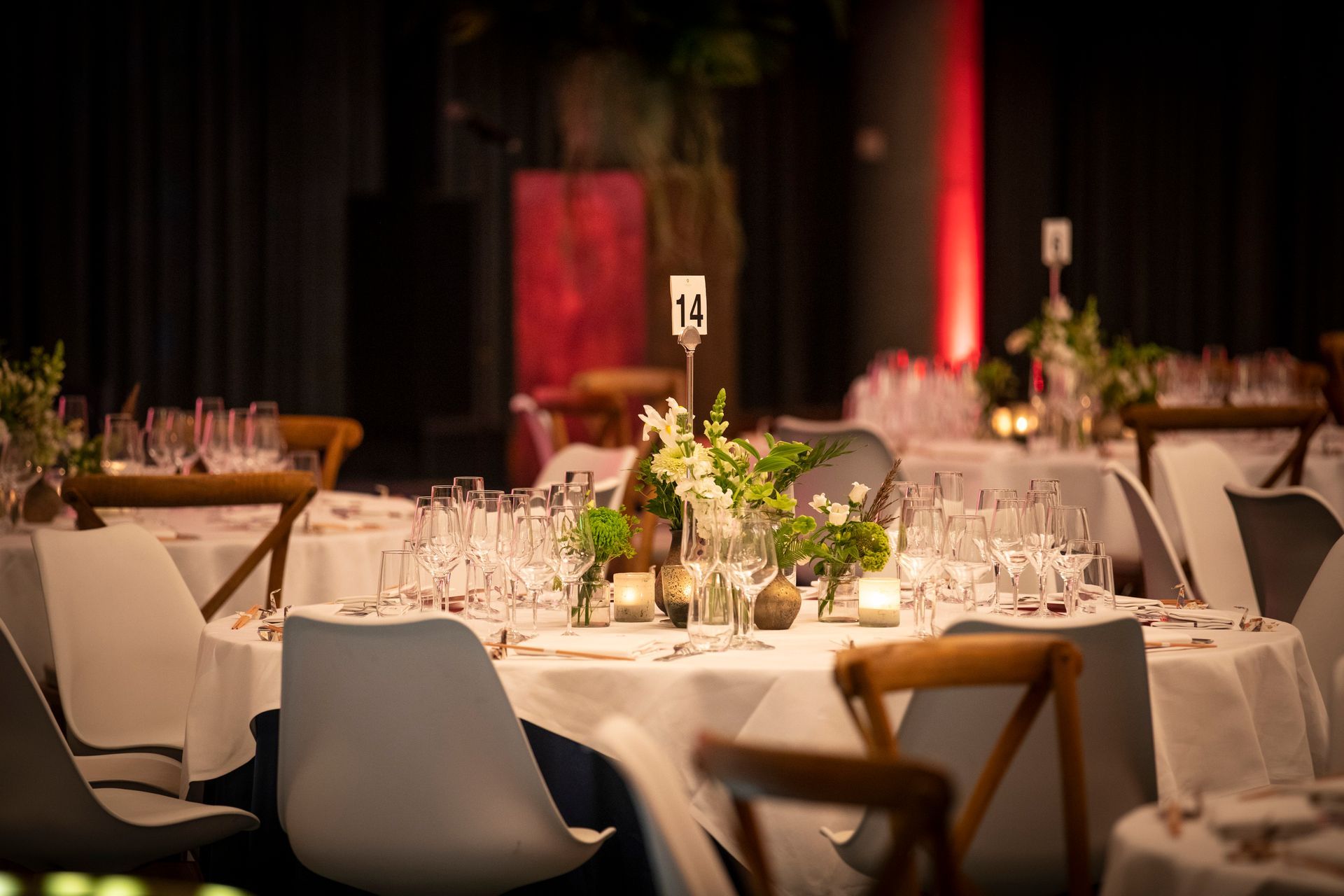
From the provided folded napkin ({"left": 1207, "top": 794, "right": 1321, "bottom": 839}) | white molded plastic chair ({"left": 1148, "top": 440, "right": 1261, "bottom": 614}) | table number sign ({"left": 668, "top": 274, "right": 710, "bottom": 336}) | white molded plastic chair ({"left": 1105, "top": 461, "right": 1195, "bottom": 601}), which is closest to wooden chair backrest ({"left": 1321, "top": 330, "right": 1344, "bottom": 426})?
white molded plastic chair ({"left": 1148, "top": 440, "right": 1261, "bottom": 614})

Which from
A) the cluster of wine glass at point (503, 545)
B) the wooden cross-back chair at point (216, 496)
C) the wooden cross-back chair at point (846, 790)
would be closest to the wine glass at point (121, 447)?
the wooden cross-back chair at point (216, 496)

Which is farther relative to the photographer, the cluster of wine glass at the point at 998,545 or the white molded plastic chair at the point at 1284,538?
the white molded plastic chair at the point at 1284,538

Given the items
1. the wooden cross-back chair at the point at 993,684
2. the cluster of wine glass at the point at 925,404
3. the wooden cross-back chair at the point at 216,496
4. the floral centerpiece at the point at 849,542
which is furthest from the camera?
the cluster of wine glass at the point at 925,404

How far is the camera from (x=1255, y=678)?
8.76 ft

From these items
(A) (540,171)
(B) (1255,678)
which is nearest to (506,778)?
(B) (1255,678)

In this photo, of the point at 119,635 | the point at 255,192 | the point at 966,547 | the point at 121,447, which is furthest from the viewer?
the point at 255,192

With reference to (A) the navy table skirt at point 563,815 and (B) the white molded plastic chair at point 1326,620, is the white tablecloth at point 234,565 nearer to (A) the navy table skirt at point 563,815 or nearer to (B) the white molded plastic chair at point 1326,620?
(A) the navy table skirt at point 563,815

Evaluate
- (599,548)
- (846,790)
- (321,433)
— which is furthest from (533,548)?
(321,433)

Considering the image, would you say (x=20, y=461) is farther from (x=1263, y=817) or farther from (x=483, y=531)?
(x=1263, y=817)

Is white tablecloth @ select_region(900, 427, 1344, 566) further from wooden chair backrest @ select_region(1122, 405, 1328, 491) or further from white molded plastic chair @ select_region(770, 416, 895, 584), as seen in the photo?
white molded plastic chair @ select_region(770, 416, 895, 584)

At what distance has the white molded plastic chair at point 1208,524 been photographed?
4.43 metres

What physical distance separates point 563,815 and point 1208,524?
8.56 feet

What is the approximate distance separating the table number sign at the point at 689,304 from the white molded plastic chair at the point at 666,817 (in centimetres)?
153

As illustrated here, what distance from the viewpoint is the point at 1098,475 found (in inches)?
225
